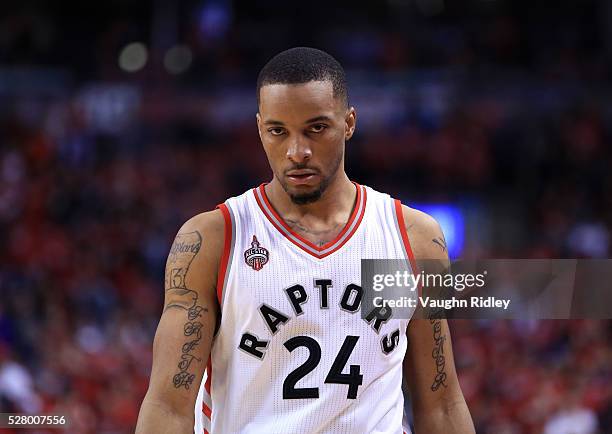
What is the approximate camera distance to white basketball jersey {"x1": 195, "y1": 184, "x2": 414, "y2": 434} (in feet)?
11.0

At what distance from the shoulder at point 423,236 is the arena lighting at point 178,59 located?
11.9 meters

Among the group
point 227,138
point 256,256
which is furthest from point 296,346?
point 227,138

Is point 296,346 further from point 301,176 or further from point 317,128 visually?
point 317,128

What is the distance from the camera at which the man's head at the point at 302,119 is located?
3.36m

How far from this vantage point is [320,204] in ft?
12.0

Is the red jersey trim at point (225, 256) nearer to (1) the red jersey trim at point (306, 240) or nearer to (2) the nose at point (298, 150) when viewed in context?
(1) the red jersey trim at point (306, 240)

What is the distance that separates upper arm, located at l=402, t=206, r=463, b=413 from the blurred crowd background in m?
6.31

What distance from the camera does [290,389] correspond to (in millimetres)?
3346

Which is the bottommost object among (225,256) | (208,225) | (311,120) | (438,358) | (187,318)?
(438,358)

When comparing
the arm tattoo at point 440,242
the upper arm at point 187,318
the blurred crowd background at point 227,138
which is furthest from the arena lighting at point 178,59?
the upper arm at point 187,318

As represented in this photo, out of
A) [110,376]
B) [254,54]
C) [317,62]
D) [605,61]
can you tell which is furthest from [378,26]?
[317,62]

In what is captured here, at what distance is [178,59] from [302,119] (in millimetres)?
12359

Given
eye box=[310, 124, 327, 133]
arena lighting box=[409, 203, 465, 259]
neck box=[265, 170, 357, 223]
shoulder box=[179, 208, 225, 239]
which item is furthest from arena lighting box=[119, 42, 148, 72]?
eye box=[310, 124, 327, 133]

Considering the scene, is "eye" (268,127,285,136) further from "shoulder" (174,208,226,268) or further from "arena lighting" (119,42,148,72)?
"arena lighting" (119,42,148,72)
